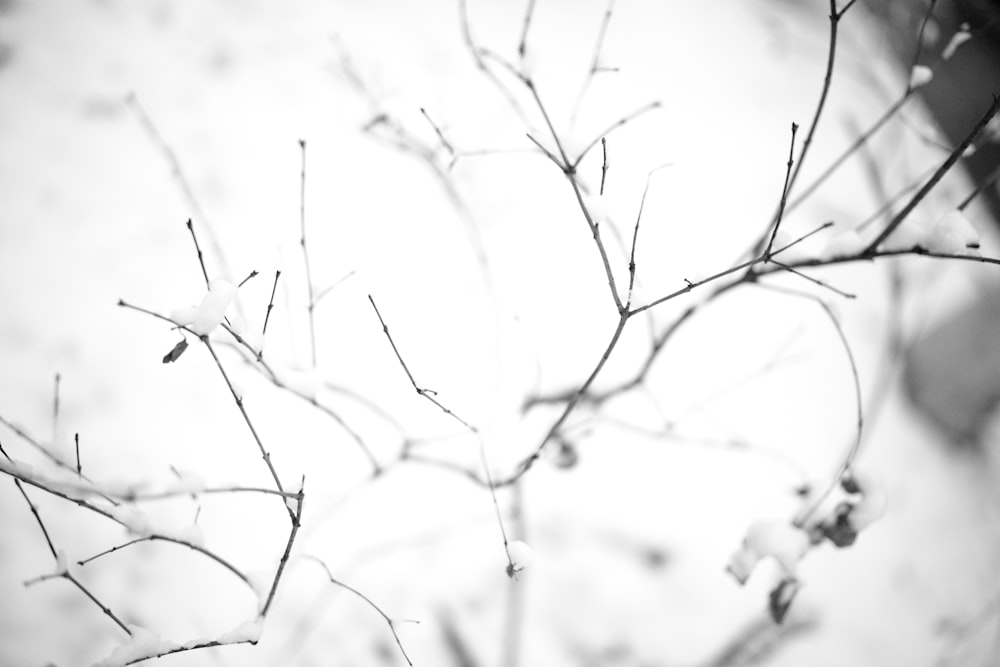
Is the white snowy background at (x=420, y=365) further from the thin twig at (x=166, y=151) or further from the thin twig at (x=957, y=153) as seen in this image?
the thin twig at (x=957, y=153)

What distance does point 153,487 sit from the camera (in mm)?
1487

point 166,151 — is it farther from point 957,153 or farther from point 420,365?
point 957,153

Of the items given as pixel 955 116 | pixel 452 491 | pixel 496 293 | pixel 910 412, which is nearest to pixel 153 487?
pixel 452 491

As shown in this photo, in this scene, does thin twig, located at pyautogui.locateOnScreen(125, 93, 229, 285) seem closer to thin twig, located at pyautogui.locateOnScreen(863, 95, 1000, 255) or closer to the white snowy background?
the white snowy background

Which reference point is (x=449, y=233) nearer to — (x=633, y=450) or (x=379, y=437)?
(x=379, y=437)

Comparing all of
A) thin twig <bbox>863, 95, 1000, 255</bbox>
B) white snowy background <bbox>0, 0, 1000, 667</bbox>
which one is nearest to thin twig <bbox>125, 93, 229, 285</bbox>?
white snowy background <bbox>0, 0, 1000, 667</bbox>

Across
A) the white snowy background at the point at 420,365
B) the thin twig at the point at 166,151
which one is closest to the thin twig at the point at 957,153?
the white snowy background at the point at 420,365

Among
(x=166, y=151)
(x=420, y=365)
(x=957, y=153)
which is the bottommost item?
(x=957, y=153)

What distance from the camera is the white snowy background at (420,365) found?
1.51 metres

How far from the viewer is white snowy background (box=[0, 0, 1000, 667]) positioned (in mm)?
1512

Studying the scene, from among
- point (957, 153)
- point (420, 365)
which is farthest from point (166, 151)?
point (957, 153)

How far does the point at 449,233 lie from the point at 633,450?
3.64 ft

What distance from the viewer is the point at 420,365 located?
5.78ft

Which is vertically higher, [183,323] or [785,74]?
[785,74]
